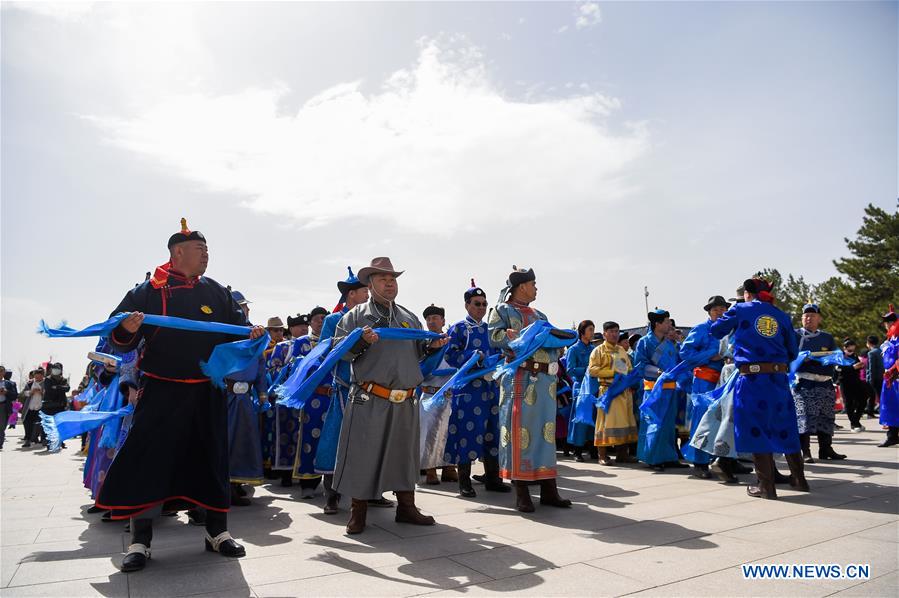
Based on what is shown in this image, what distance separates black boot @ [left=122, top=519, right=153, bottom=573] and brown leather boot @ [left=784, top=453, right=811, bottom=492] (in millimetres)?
5644

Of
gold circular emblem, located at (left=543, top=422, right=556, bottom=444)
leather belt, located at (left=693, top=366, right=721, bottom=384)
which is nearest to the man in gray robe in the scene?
gold circular emblem, located at (left=543, top=422, right=556, bottom=444)

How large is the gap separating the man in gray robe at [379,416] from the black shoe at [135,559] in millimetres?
1364

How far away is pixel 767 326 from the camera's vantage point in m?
5.70

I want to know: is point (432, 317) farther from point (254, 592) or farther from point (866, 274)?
point (866, 274)

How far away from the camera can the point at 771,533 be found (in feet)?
13.6

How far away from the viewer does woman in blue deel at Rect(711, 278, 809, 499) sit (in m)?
5.61

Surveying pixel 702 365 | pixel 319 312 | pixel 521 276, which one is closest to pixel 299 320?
pixel 319 312

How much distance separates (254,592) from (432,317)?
5483mm

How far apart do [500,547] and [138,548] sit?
2265 mm

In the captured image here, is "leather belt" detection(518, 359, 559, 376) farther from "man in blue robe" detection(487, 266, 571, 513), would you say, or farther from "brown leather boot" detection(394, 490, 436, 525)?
"brown leather boot" detection(394, 490, 436, 525)

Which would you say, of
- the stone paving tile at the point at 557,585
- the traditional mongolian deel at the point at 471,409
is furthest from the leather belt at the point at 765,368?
the stone paving tile at the point at 557,585

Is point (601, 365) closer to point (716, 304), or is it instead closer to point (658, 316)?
point (658, 316)

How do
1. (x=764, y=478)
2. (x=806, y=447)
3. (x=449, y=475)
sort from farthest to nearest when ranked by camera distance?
A: (x=806, y=447), (x=449, y=475), (x=764, y=478)

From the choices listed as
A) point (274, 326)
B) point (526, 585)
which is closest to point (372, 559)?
point (526, 585)
